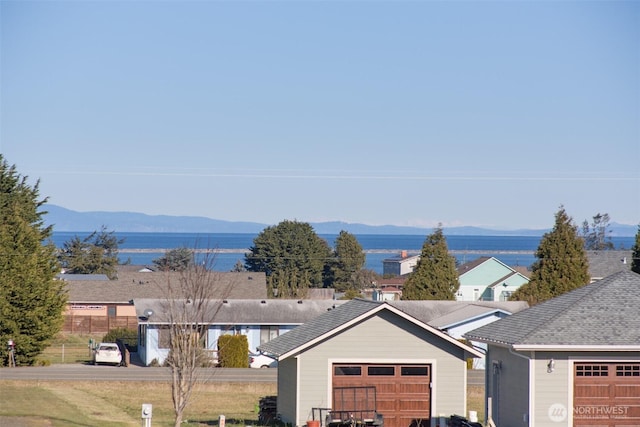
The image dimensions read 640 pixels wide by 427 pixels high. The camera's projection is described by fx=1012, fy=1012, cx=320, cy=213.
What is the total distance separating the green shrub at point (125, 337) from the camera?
224 ft

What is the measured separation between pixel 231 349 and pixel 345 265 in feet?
208

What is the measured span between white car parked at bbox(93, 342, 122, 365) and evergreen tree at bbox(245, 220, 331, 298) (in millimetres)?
58032

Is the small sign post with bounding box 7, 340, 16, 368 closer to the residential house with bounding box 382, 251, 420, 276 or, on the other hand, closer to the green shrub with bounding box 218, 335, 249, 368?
the green shrub with bounding box 218, 335, 249, 368

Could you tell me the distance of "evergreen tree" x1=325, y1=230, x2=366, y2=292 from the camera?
4695 inches

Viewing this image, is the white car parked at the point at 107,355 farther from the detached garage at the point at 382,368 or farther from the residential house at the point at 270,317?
the detached garage at the point at 382,368

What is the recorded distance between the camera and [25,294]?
5284cm

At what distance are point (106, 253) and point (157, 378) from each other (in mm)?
100867

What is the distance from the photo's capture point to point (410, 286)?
69188 millimetres

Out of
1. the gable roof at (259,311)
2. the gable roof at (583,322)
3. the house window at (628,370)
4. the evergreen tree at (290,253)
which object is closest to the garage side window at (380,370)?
the gable roof at (583,322)

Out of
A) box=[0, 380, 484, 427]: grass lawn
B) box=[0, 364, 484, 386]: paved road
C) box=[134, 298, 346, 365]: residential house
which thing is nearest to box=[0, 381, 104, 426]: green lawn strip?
box=[0, 380, 484, 427]: grass lawn

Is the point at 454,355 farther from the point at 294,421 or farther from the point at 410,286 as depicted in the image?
the point at 410,286

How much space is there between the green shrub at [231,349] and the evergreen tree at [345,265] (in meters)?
61.6

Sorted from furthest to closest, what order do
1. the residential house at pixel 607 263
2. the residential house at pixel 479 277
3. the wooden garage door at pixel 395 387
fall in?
1. the residential house at pixel 479 277
2. the residential house at pixel 607 263
3. the wooden garage door at pixel 395 387

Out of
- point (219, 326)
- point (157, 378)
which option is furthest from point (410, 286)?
point (157, 378)
